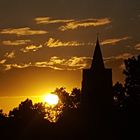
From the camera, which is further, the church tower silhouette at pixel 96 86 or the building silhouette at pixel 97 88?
the church tower silhouette at pixel 96 86

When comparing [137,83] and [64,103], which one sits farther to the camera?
[64,103]

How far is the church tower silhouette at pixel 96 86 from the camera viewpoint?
97.8 metres

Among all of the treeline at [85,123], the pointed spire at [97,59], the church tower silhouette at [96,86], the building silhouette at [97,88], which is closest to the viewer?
the treeline at [85,123]

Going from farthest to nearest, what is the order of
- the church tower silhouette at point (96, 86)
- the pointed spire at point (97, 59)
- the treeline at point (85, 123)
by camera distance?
1. the pointed spire at point (97, 59)
2. the church tower silhouette at point (96, 86)
3. the treeline at point (85, 123)

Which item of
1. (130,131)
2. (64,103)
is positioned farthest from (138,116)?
(64,103)

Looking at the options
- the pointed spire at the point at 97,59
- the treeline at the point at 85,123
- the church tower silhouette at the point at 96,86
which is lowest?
the treeline at the point at 85,123

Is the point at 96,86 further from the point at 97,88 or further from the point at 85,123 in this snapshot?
the point at 85,123

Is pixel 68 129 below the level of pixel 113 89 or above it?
below

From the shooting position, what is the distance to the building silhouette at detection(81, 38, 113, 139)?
96.6 meters

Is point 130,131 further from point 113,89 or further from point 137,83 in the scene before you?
point 113,89

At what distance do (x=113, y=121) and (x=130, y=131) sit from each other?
905 centimetres

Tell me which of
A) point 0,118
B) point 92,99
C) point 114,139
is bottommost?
point 114,139

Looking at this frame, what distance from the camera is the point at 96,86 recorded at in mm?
100812

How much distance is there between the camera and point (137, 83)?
90.3 metres
